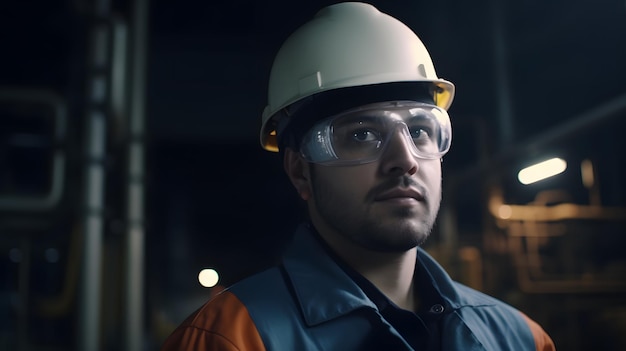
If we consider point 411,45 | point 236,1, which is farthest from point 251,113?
point 411,45

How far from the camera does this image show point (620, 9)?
15.9 feet

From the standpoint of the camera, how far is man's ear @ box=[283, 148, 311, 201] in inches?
54.4

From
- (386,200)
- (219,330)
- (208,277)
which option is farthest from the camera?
(208,277)

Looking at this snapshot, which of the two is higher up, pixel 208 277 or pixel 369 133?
pixel 369 133

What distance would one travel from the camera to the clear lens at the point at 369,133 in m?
1.26

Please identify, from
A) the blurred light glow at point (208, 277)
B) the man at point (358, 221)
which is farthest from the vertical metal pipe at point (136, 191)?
the blurred light glow at point (208, 277)

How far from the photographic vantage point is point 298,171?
1398 millimetres

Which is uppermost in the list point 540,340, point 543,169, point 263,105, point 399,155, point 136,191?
point 263,105

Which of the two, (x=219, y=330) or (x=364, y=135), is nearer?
(x=219, y=330)

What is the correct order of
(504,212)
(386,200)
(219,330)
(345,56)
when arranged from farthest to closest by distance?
(504,212) → (345,56) → (386,200) → (219,330)

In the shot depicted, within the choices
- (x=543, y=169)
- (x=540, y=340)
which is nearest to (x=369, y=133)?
(x=540, y=340)

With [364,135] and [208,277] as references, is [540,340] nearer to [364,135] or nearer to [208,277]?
[364,135]

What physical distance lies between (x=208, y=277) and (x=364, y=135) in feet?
22.6

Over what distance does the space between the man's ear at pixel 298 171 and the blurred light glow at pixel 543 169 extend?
3.18m
